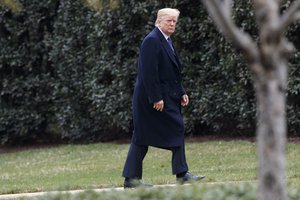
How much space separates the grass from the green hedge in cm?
63

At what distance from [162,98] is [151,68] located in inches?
12.5

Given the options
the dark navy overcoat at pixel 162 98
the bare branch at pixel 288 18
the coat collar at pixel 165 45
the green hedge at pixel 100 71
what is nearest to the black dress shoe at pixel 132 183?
the dark navy overcoat at pixel 162 98

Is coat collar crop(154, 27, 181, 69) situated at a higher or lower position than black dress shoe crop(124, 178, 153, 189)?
higher

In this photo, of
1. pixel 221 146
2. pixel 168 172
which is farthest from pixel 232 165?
pixel 221 146

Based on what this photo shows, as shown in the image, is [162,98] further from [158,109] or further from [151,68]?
[151,68]

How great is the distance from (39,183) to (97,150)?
3736mm

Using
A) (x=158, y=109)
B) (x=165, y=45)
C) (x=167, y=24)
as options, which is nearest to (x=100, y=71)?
(x=165, y=45)

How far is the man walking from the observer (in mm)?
8289

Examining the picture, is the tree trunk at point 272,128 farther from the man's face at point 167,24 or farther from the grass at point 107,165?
the man's face at point 167,24

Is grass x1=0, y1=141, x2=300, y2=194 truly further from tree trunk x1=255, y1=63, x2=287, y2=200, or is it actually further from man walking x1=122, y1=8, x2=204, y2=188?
tree trunk x1=255, y1=63, x2=287, y2=200

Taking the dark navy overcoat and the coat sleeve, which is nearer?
the coat sleeve

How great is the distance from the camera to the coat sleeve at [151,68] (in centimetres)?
816

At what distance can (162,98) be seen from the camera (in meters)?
8.27

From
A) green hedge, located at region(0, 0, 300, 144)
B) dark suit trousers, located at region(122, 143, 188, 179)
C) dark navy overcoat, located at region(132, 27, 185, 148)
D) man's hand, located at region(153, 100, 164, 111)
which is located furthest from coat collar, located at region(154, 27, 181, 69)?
green hedge, located at region(0, 0, 300, 144)
